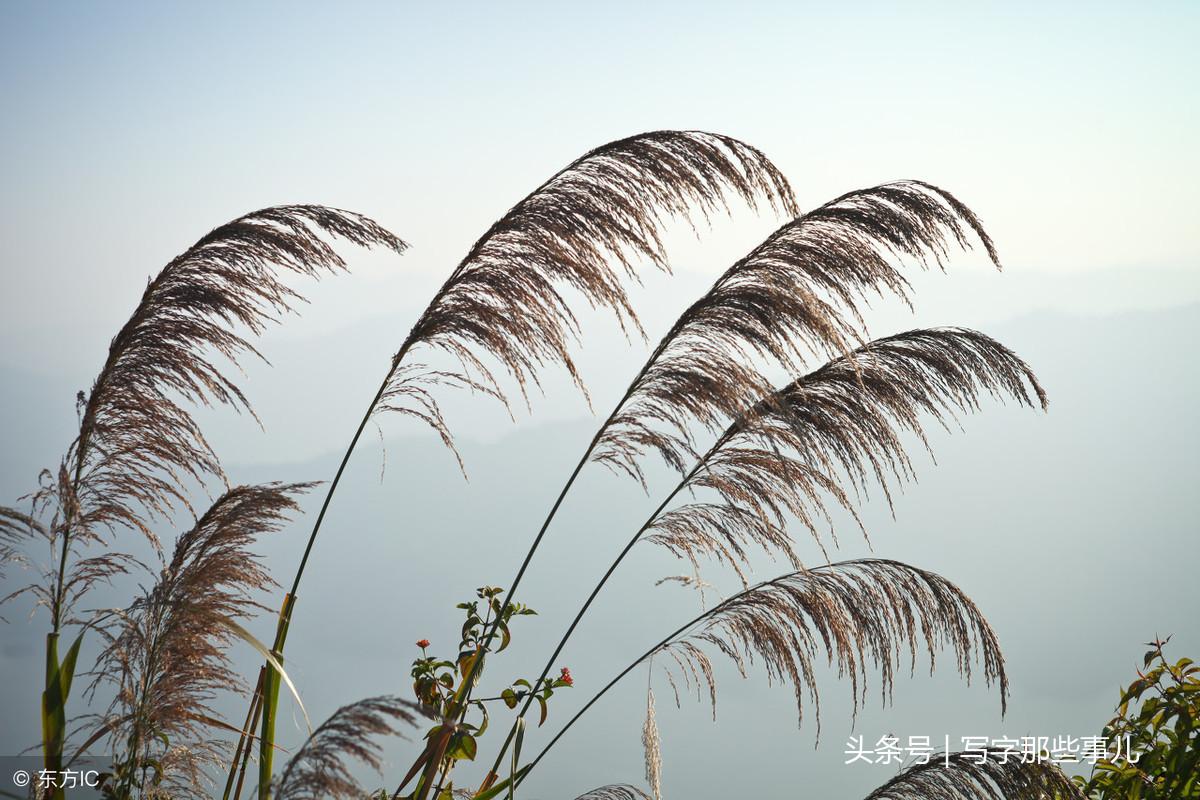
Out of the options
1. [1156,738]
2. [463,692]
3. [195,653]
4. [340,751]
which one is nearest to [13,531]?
[195,653]

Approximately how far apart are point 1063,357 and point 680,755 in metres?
50.1

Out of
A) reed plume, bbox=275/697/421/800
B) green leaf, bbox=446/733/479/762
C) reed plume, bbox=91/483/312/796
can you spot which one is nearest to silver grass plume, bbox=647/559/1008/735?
green leaf, bbox=446/733/479/762

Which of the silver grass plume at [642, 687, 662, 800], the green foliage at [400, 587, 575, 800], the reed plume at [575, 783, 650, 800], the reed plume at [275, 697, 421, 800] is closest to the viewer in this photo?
the reed plume at [275, 697, 421, 800]

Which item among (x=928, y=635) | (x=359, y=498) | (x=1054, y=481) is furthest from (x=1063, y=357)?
(x=928, y=635)

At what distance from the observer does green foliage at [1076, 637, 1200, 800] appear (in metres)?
2.02

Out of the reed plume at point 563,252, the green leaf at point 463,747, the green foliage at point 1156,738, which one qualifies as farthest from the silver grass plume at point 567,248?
the green foliage at point 1156,738

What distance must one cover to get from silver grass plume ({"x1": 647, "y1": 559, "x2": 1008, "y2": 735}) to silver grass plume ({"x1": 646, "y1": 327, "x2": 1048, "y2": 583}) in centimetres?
13

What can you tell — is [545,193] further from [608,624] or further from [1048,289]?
[1048,289]

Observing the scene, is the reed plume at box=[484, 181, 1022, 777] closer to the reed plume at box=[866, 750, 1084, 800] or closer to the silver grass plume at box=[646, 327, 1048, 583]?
the silver grass plume at box=[646, 327, 1048, 583]

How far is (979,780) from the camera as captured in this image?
6.88ft

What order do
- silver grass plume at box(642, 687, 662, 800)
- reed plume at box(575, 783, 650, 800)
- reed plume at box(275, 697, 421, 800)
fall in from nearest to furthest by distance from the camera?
reed plume at box(275, 697, 421, 800), reed plume at box(575, 783, 650, 800), silver grass plume at box(642, 687, 662, 800)

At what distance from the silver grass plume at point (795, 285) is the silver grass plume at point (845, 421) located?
0.13m

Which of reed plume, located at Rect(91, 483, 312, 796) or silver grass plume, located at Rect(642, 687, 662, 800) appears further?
silver grass plume, located at Rect(642, 687, 662, 800)

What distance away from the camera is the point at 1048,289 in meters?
103
